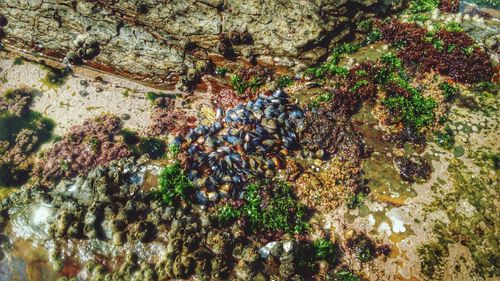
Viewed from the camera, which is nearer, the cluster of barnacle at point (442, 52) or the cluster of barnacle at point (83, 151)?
the cluster of barnacle at point (83, 151)

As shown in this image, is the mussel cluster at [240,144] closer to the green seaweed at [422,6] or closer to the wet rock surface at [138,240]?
the wet rock surface at [138,240]

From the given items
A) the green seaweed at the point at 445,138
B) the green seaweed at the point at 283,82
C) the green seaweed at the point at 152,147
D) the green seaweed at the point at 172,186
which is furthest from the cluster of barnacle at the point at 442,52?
the green seaweed at the point at 152,147

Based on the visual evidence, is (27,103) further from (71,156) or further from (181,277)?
(181,277)

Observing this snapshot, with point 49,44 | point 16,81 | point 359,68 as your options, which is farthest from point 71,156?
point 359,68

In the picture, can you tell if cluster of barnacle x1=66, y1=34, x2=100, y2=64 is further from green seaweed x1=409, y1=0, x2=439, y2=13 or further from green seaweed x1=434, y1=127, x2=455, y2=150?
green seaweed x1=409, y1=0, x2=439, y2=13

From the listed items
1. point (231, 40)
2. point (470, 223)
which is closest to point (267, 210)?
point (470, 223)
